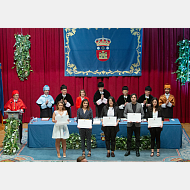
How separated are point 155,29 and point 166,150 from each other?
509 centimetres

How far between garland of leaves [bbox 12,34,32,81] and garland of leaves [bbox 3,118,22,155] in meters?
4.00

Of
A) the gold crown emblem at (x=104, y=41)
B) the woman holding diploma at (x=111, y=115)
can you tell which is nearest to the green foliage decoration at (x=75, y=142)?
the woman holding diploma at (x=111, y=115)

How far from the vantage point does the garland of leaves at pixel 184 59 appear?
33.6 feet

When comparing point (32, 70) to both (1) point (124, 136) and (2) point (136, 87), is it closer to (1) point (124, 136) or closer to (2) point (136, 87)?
(2) point (136, 87)

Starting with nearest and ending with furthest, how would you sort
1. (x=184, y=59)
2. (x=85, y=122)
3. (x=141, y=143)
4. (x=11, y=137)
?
1. (x=85, y=122)
2. (x=11, y=137)
3. (x=141, y=143)
4. (x=184, y=59)

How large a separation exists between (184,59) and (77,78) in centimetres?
414

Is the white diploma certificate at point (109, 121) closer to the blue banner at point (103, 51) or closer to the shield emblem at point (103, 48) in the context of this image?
the blue banner at point (103, 51)

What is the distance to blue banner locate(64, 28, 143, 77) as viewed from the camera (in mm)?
10266

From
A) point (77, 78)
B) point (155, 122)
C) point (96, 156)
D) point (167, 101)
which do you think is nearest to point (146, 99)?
point (167, 101)

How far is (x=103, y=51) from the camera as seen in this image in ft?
34.0

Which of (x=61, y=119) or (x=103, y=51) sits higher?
(x=103, y=51)

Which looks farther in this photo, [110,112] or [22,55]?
[22,55]

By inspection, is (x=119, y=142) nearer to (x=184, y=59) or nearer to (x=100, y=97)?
(x=100, y=97)

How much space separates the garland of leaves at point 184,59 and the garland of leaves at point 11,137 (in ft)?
20.7
